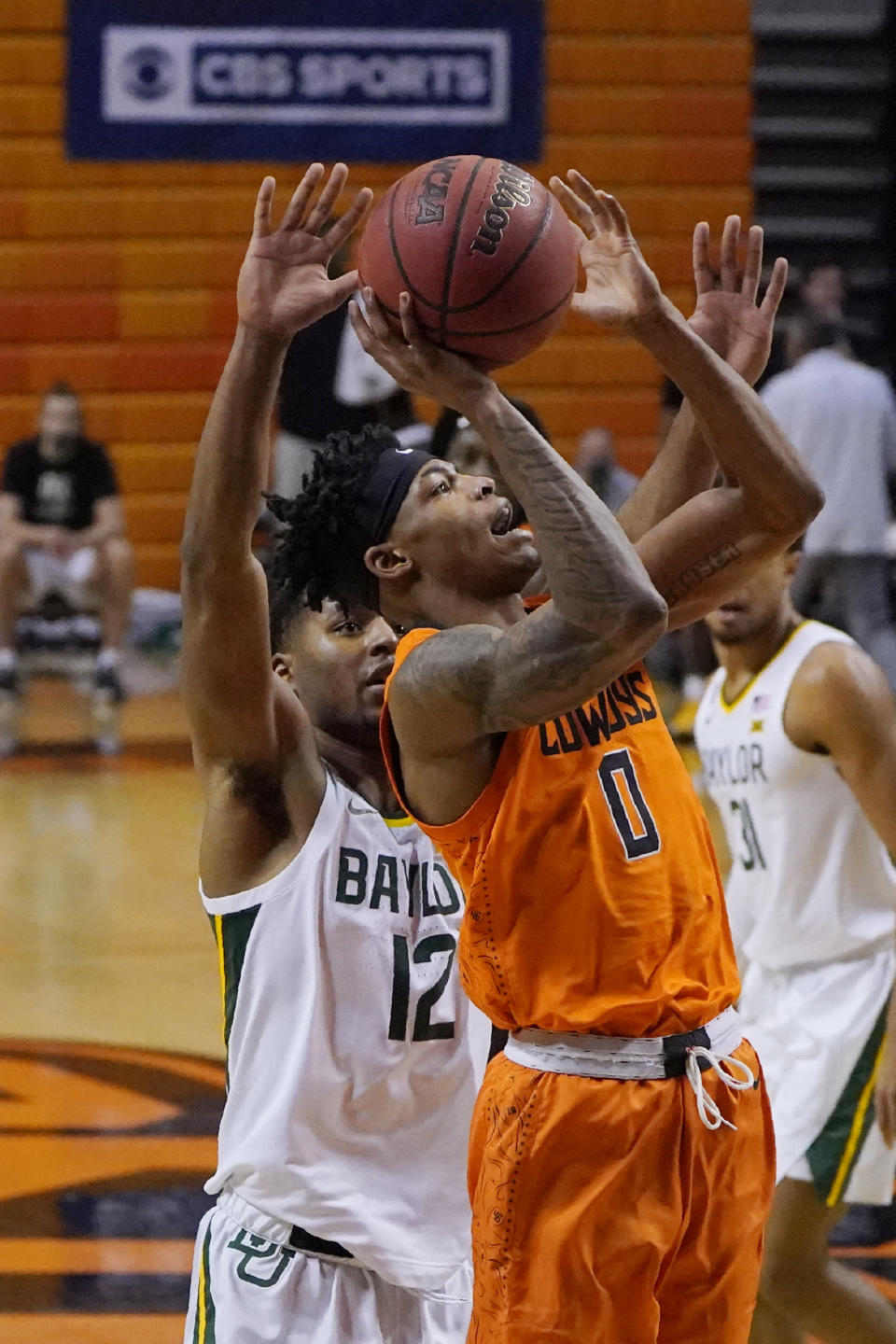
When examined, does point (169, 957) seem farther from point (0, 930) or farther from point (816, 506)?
point (816, 506)

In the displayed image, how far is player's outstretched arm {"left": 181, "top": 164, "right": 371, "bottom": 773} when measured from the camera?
Result: 2.69 metres

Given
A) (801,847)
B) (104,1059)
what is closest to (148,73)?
(104,1059)

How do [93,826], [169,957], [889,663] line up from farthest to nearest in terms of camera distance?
[889,663] < [93,826] < [169,957]

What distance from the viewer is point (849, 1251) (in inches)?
180

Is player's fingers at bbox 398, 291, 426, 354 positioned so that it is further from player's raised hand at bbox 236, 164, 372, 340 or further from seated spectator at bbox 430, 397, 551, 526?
seated spectator at bbox 430, 397, 551, 526

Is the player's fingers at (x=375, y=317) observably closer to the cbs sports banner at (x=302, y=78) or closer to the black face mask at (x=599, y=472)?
the black face mask at (x=599, y=472)

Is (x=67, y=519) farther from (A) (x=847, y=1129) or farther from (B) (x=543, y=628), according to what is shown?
(B) (x=543, y=628)

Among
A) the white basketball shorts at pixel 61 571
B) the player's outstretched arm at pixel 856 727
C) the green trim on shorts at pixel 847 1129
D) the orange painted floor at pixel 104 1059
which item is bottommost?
the orange painted floor at pixel 104 1059

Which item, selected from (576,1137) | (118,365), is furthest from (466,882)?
(118,365)

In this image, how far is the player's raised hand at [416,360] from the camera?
2607 millimetres

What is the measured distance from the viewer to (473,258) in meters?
2.70

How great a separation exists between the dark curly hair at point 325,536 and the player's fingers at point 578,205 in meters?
0.45

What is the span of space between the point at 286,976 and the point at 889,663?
794cm

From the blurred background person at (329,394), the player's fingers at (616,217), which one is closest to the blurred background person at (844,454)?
the blurred background person at (329,394)
